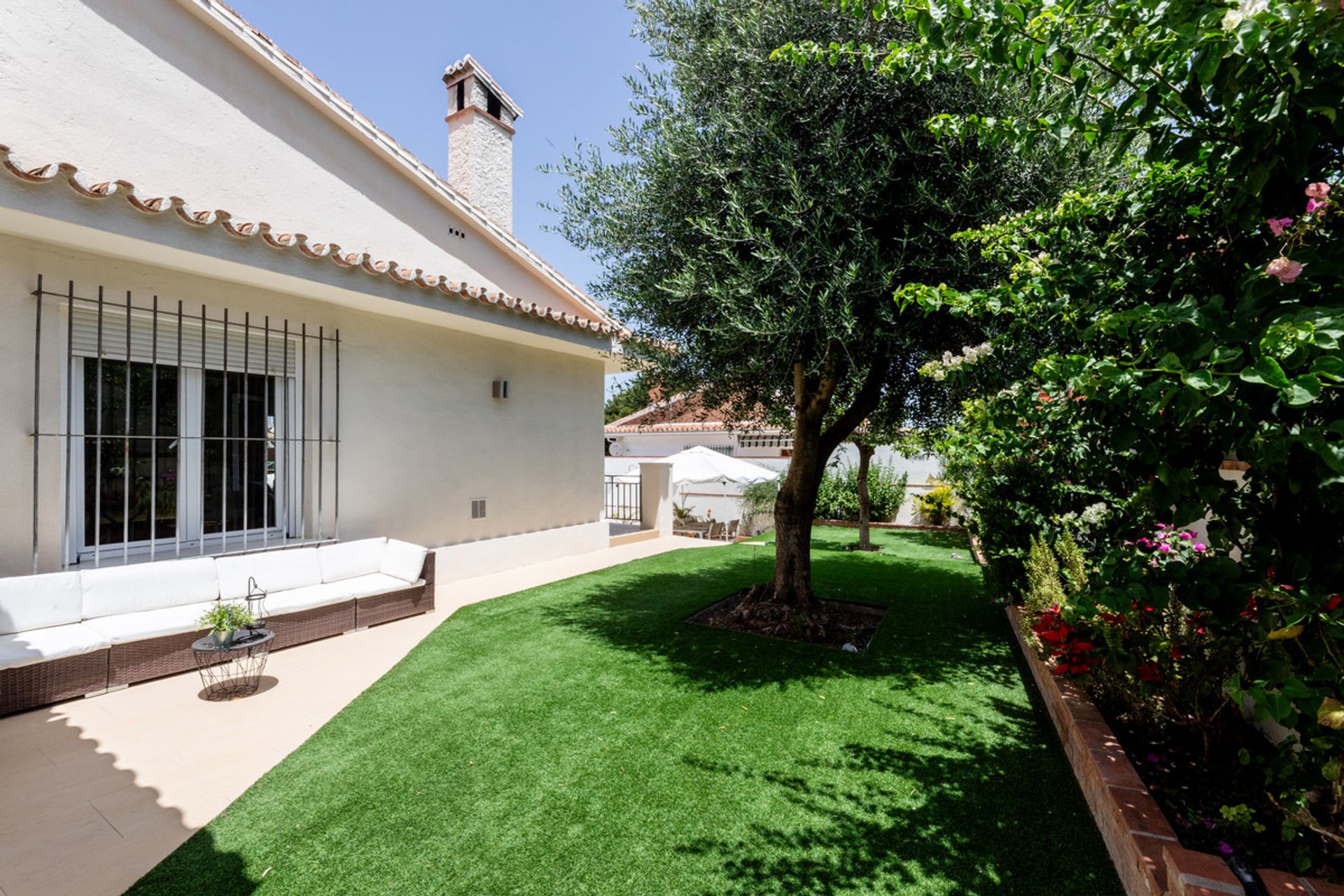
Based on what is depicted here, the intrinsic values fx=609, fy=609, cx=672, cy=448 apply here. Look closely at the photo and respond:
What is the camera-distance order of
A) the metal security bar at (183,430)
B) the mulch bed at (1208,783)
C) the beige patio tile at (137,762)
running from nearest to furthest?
1. the mulch bed at (1208,783)
2. the beige patio tile at (137,762)
3. the metal security bar at (183,430)

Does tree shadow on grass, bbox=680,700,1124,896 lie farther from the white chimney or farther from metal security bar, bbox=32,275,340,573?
the white chimney

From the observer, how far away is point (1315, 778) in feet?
6.71

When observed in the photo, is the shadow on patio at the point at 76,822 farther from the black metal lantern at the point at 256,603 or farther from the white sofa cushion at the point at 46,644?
the black metal lantern at the point at 256,603

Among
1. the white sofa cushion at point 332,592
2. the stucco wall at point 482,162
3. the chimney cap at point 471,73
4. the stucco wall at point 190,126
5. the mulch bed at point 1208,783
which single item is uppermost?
the chimney cap at point 471,73

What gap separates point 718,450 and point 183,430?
67.6ft

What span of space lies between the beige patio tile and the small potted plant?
0.58m

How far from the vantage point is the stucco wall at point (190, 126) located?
6.82 meters

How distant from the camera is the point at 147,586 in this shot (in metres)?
6.22

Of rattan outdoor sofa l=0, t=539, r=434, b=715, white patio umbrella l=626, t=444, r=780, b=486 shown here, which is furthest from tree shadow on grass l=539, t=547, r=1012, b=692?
white patio umbrella l=626, t=444, r=780, b=486

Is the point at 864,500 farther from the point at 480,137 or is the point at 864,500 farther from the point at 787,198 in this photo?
the point at 480,137

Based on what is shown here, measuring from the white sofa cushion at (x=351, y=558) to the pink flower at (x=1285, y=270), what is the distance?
349 inches

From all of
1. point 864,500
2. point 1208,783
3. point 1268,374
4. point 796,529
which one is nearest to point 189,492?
point 796,529

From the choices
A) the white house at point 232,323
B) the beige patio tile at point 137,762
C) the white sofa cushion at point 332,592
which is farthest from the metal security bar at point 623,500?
the beige patio tile at point 137,762

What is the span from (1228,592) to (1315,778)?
2.42 feet
